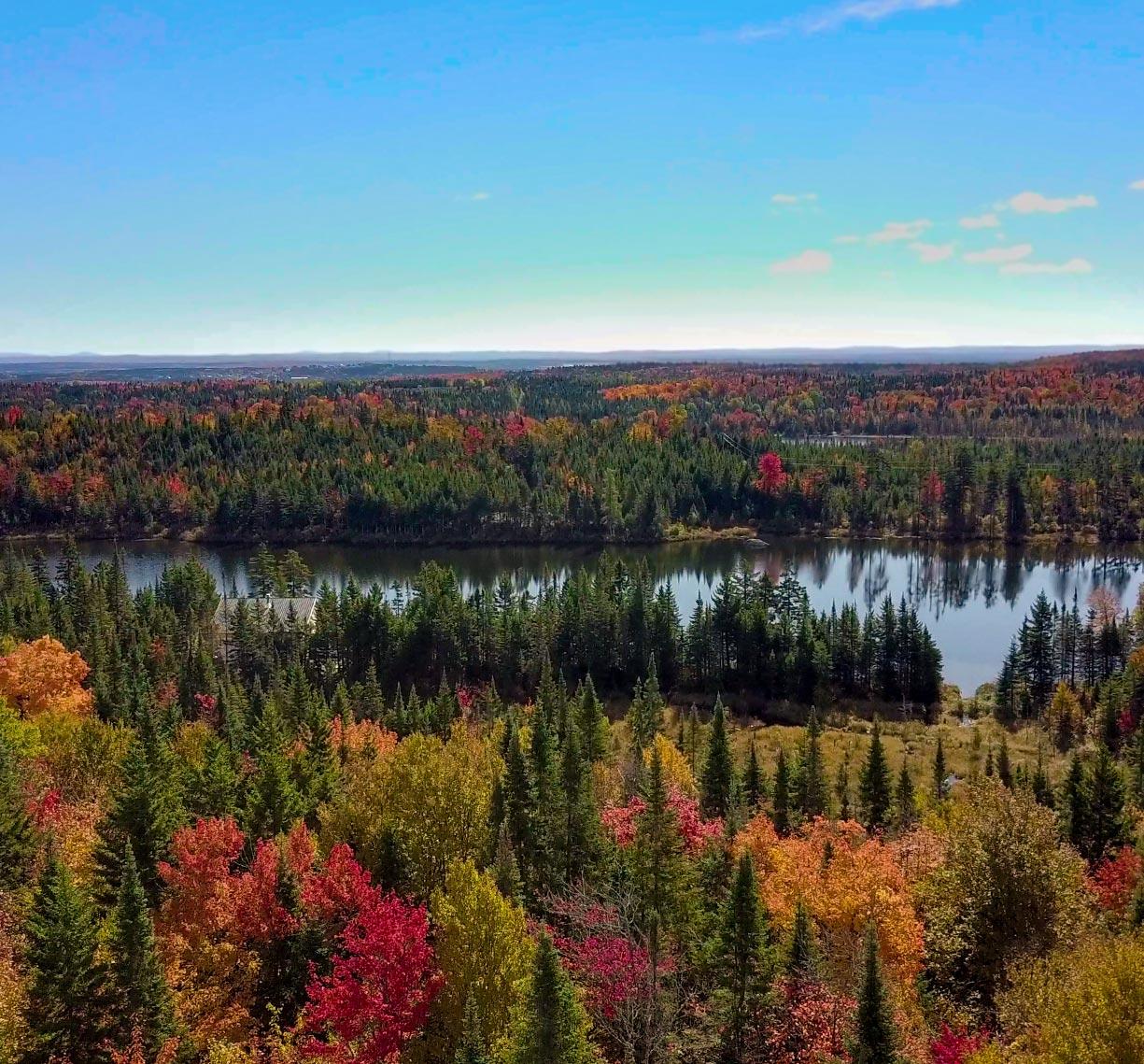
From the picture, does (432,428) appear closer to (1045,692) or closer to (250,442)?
(250,442)

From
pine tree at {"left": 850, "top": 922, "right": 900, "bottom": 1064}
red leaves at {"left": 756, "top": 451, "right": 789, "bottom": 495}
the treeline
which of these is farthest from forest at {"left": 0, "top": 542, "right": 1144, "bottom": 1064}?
red leaves at {"left": 756, "top": 451, "right": 789, "bottom": 495}

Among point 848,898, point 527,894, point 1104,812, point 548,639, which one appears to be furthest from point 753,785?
point 548,639

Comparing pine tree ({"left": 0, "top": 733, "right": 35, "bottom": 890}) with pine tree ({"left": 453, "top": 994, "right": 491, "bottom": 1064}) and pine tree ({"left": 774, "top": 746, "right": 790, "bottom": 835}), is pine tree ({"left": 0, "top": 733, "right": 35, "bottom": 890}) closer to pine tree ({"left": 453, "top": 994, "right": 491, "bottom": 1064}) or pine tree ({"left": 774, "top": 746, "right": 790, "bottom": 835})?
pine tree ({"left": 453, "top": 994, "right": 491, "bottom": 1064})

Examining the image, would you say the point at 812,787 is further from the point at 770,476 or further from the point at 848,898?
the point at 770,476

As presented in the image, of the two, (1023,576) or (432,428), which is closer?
(1023,576)

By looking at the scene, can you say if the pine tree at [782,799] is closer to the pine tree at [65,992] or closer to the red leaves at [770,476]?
the pine tree at [65,992]

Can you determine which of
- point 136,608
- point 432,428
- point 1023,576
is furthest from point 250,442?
point 1023,576
